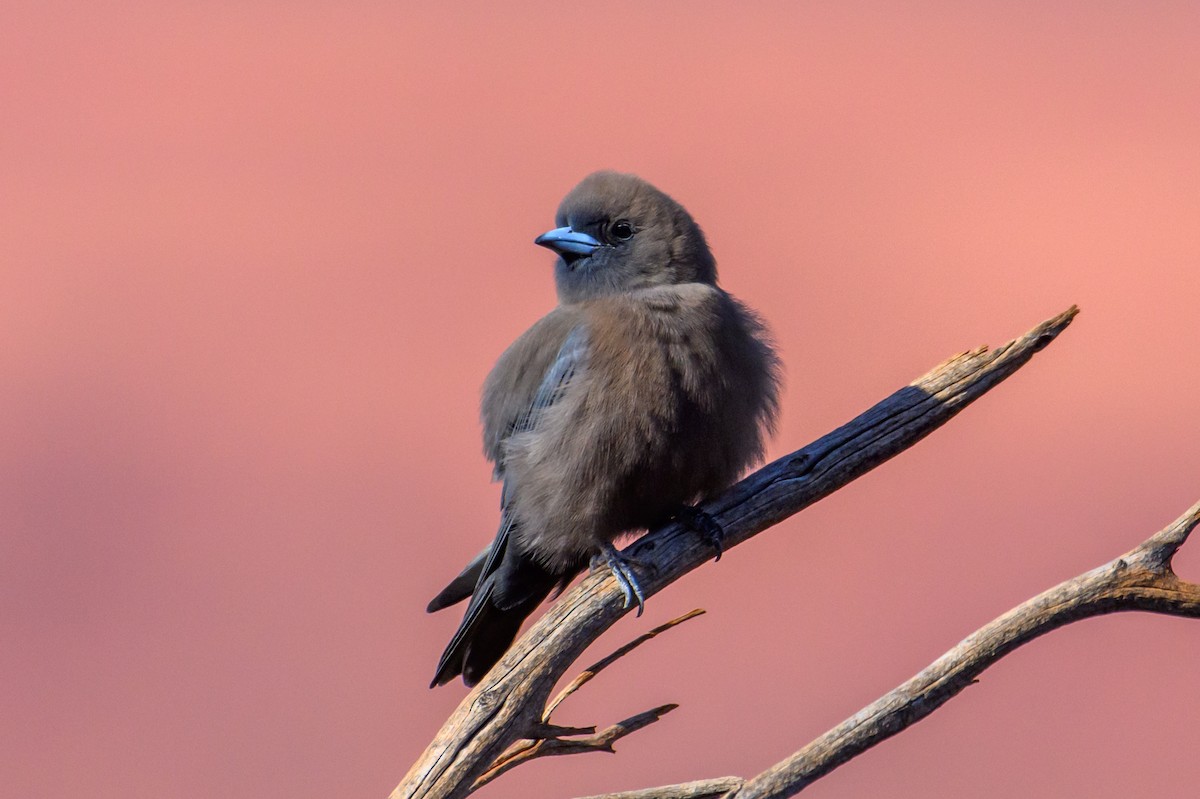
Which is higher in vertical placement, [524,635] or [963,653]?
[524,635]

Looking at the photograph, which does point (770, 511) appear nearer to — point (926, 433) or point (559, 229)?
point (926, 433)

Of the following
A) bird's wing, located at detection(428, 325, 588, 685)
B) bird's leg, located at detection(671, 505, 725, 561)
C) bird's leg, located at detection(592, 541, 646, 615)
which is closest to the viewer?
bird's leg, located at detection(592, 541, 646, 615)

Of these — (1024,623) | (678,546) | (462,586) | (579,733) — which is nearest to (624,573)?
(678,546)

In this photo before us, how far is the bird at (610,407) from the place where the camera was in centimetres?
370

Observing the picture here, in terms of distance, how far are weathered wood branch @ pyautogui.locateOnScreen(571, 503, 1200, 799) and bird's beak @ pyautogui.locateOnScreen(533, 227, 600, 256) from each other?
1.63m

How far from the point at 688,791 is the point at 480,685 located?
0.62 meters

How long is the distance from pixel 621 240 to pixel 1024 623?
1.66 metres

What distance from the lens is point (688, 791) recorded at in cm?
344

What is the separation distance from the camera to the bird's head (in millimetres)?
4051

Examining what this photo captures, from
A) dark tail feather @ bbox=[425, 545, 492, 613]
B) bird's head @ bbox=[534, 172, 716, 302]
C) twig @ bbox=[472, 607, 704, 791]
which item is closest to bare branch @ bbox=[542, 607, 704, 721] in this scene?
twig @ bbox=[472, 607, 704, 791]

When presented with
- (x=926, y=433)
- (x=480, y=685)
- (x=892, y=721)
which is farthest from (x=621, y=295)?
(x=892, y=721)

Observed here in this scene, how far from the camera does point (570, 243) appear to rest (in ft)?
13.4

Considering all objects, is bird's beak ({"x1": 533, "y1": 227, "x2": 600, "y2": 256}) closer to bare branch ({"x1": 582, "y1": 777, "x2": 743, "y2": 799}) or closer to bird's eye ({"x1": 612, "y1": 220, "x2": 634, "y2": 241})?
bird's eye ({"x1": 612, "y1": 220, "x2": 634, "y2": 241})

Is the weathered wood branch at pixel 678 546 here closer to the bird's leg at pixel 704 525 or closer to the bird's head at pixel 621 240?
the bird's leg at pixel 704 525
